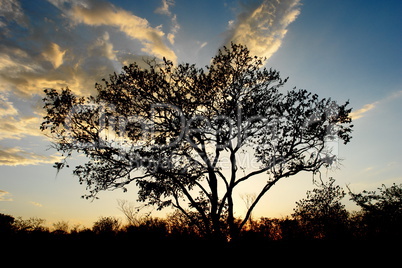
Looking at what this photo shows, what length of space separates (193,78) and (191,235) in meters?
10.7

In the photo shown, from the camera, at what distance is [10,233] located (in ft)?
28.9

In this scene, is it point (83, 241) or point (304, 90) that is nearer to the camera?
point (83, 241)

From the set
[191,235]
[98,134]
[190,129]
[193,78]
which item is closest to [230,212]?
[190,129]

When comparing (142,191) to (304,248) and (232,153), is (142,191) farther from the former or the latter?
(304,248)

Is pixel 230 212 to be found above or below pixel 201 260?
above

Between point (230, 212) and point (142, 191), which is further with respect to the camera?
point (142, 191)

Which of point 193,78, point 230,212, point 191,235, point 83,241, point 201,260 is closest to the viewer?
point 201,260

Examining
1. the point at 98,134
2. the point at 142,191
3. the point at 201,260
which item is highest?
the point at 98,134

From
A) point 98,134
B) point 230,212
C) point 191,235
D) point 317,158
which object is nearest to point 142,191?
point 98,134

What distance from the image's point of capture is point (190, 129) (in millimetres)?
16406

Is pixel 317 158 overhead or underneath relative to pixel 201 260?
overhead

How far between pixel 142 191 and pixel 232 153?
8.53m

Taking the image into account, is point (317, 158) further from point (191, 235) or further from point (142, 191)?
point (142, 191)

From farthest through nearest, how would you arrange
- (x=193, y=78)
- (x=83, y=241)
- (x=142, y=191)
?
(x=142, y=191)
(x=193, y=78)
(x=83, y=241)
